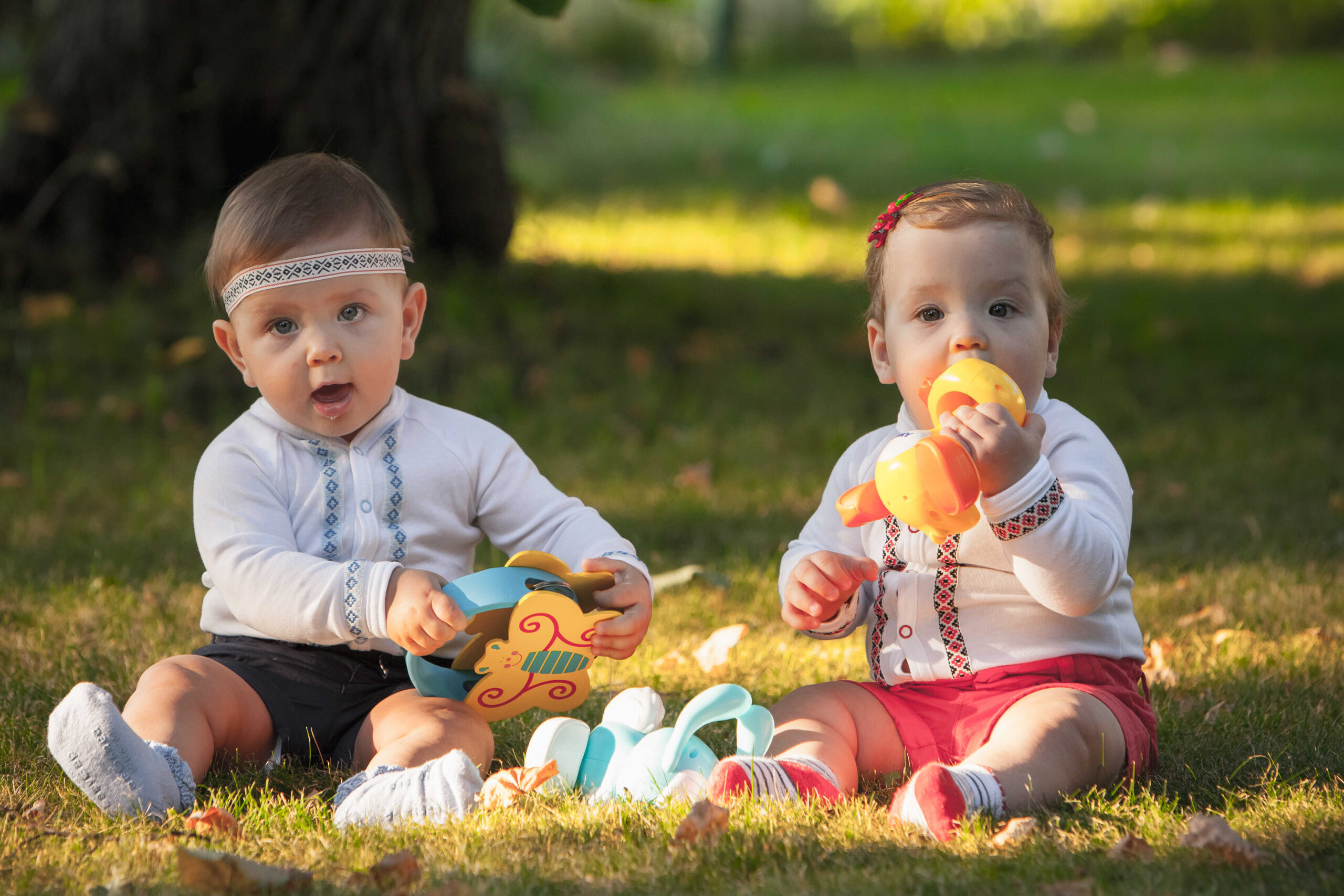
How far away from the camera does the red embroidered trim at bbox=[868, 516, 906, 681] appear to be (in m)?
2.36

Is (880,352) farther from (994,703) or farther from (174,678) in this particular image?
(174,678)

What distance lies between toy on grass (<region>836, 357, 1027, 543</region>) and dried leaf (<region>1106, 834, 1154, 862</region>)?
18.9 inches

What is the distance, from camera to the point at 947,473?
1937 mm

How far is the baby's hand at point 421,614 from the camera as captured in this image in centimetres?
209

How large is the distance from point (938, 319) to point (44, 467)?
319 cm

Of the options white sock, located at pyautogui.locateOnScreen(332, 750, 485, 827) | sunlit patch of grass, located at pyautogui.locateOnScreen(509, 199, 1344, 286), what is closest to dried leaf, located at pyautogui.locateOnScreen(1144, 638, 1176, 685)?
white sock, located at pyautogui.locateOnScreen(332, 750, 485, 827)

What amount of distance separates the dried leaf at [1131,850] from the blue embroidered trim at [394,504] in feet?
4.18

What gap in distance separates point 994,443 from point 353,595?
1.03m

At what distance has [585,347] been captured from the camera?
562cm

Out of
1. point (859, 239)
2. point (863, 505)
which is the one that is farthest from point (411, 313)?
point (859, 239)

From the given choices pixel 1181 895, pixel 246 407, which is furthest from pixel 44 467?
pixel 1181 895

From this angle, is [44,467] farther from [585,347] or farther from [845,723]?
[845,723]

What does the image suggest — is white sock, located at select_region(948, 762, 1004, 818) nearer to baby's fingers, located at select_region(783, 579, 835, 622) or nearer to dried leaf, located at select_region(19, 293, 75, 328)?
baby's fingers, located at select_region(783, 579, 835, 622)

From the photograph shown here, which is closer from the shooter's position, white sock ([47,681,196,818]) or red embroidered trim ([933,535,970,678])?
white sock ([47,681,196,818])
